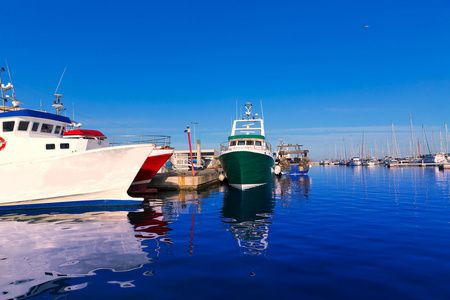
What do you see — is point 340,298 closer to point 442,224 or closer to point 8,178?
point 442,224

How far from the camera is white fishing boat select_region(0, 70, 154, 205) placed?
48.2ft

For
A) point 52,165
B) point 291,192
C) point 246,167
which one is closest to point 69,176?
point 52,165

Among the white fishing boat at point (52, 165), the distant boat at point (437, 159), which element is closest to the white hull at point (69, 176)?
the white fishing boat at point (52, 165)

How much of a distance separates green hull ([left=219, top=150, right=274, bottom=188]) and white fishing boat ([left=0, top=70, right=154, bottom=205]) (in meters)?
9.56

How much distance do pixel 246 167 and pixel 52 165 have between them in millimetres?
15542

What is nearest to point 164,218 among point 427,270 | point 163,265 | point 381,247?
point 163,265

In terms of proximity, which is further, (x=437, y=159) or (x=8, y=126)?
(x=437, y=159)

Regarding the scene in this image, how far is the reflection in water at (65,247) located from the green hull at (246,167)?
11477 mm

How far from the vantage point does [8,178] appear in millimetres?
14781

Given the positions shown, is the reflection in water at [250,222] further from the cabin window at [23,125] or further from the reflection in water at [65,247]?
the cabin window at [23,125]

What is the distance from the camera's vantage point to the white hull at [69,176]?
14.6 metres

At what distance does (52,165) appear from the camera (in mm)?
14570

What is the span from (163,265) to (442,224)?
38.1 ft

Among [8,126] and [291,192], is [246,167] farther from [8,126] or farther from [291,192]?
[8,126]
